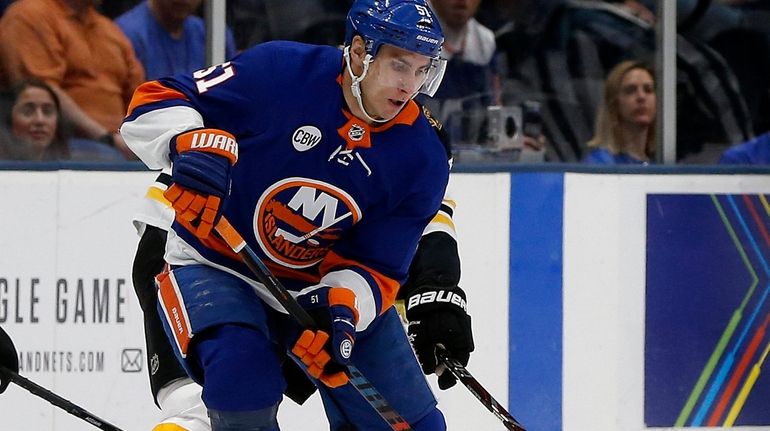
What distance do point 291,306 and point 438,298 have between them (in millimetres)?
478

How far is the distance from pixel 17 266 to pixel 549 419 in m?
1.46

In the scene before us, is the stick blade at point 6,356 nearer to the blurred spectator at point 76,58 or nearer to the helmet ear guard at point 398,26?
the blurred spectator at point 76,58

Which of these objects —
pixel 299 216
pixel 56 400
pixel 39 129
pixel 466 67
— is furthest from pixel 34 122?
pixel 299 216

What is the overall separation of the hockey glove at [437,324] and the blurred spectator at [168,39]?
1.25 meters

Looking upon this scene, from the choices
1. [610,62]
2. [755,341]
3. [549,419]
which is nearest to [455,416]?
[549,419]

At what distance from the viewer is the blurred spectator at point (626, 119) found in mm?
4277

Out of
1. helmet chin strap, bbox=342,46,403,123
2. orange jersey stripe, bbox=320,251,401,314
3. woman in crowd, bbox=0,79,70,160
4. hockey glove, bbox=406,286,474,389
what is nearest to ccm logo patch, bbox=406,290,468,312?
hockey glove, bbox=406,286,474,389

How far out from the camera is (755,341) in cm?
418

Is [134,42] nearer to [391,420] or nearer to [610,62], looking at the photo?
[610,62]

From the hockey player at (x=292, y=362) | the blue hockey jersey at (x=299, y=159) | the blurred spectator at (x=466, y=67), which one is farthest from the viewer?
the blurred spectator at (x=466, y=67)

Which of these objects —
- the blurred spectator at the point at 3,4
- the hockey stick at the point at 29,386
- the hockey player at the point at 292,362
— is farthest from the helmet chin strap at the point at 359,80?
the blurred spectator at the point at 3,4

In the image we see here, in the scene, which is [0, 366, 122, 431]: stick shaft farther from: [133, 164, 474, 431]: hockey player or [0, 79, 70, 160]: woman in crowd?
[0, 79, 70, 160]: woman in crowd

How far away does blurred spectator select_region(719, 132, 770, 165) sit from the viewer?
4336 mm

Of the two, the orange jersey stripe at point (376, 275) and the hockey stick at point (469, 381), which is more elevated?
the orange jersey stripe at point (376, 275)
